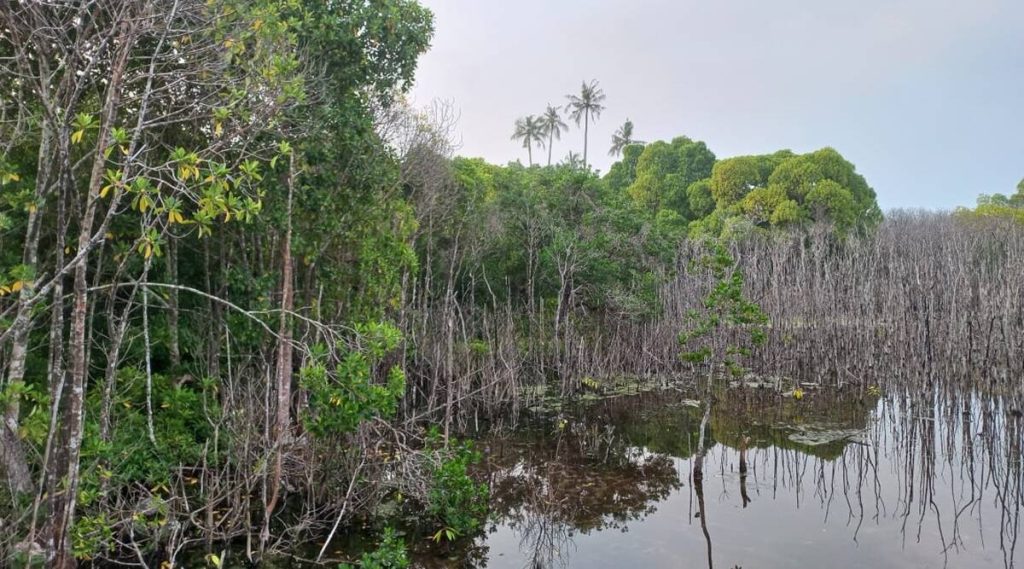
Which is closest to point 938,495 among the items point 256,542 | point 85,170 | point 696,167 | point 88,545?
point 256,542

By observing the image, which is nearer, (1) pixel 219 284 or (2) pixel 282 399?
(2) pixel 282 399

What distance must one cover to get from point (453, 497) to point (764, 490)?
325 centimetres

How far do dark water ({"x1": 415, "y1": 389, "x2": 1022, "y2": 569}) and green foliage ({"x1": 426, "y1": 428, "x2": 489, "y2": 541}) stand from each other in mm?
204

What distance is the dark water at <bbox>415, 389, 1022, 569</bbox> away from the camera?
514cm

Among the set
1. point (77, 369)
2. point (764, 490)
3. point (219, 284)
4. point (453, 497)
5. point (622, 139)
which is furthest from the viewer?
point (622, 139)

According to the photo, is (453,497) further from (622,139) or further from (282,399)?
(622,139)

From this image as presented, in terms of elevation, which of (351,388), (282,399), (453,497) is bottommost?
(453,497)

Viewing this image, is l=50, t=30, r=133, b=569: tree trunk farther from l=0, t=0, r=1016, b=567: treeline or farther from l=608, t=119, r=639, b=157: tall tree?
l=608, t=119, r=639, b=157: tall tree

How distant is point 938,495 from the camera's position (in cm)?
612

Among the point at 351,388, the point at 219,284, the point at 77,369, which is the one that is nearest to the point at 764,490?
the point at 351,388

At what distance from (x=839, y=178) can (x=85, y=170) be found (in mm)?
19649

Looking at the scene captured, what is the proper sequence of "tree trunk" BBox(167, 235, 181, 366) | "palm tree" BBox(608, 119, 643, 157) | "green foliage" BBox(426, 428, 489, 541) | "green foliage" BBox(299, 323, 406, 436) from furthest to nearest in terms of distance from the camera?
"palm tree" BBox(608, 119, 643, 157) < "tree trunk" BBox(167, 235, 181, 366) < "green foliage" BBox(426, 428, 489, 541) < "green foliage" BBox(299, 323, 406, 436)

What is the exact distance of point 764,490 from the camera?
6.54 meters

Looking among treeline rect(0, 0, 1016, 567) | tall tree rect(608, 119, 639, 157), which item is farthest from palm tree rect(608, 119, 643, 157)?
treeline rect(0, 0, 1016, 567)
